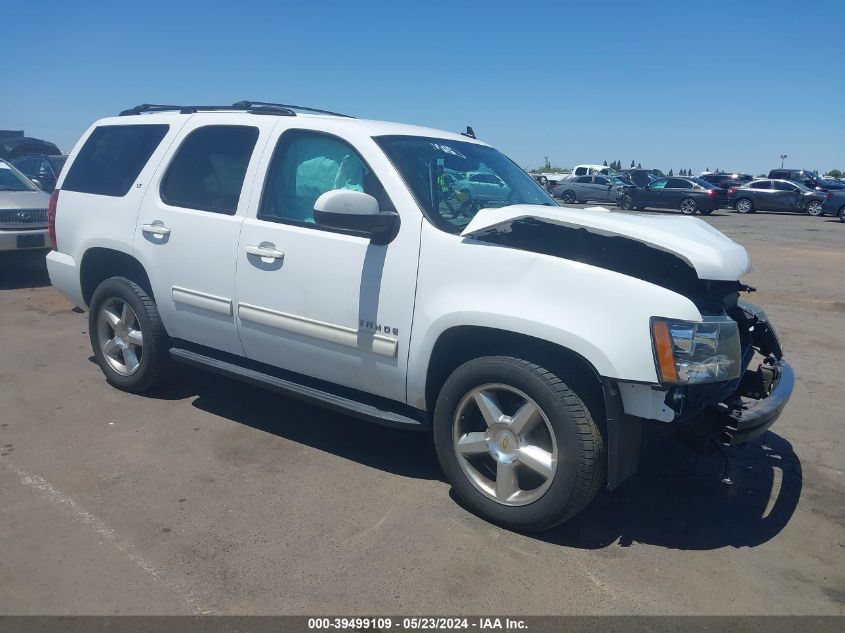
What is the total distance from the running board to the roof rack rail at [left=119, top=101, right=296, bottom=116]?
1.63 meters

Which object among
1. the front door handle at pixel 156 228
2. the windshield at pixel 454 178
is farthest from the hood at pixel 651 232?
the front door handle at pixel 156 228

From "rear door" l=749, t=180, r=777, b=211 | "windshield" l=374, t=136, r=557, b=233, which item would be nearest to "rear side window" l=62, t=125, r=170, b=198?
"windshield" l=374, t=136, r=557, b=233

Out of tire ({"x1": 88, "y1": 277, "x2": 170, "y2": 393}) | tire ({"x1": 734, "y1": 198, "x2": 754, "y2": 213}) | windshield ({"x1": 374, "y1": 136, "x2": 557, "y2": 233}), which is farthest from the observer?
tire ({"x1": 734, "y1": 198, "x2": 754, "y2": 213})

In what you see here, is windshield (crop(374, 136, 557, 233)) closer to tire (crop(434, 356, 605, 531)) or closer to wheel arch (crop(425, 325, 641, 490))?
wheel arch (crop(425, 325, 641, 490))

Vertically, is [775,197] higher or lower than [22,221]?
higher

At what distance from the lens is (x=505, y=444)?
342 cm

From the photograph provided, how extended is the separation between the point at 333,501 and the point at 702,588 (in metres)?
1.83

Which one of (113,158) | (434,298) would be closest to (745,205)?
(113,158)

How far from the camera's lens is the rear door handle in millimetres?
4699

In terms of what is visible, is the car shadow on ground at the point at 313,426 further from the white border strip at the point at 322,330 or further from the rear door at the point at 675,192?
the rear door at the point at 675,192

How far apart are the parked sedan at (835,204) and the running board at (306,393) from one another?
2797 centimetres

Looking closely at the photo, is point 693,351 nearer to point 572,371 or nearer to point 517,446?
point 572,371

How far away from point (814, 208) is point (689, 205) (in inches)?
200

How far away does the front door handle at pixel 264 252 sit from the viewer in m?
4.09
